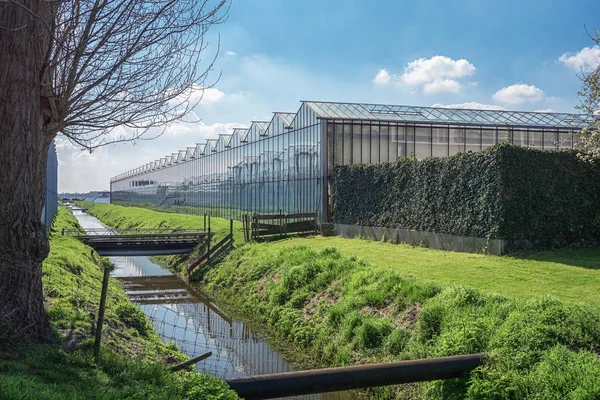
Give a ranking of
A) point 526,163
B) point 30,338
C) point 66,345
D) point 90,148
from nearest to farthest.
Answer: point 30,338 → point 66,345 → point 90,148 → point 526,163

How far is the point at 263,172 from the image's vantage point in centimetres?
3322

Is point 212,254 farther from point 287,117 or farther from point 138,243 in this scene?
point 287,117

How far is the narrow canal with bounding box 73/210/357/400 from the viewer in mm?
11711

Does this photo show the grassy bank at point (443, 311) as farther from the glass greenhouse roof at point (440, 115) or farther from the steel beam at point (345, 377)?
the glass greenhouse roof at point (440, 115)

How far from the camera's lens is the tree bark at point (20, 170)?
701cm

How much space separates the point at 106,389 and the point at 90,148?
17.4ft

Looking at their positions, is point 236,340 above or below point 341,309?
below

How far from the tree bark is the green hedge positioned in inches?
497

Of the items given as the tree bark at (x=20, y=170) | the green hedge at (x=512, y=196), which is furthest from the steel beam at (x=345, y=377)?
the green hedge at (x=512, y=196)

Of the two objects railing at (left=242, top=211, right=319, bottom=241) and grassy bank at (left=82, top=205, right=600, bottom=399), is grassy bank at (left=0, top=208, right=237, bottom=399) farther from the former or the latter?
railing at (left=242, top=211, right=319, bottom=241)

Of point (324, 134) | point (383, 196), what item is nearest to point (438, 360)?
point (383, 196)

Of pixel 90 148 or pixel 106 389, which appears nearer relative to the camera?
pixel 106 389

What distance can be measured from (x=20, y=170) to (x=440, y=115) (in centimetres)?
2376

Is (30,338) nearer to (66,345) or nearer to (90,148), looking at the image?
(66,345)
